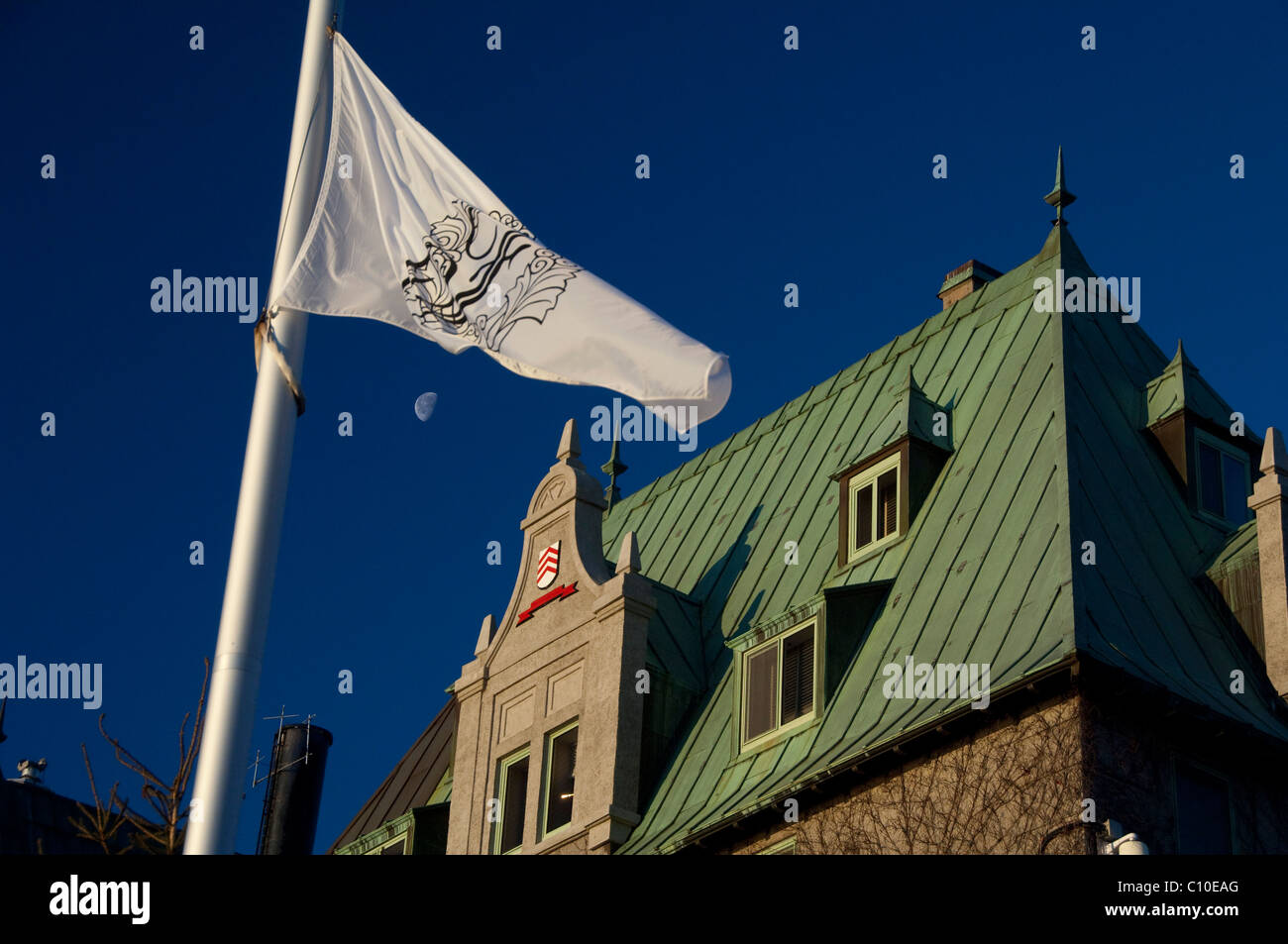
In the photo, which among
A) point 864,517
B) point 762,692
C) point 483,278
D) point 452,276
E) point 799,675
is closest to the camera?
point 483,278

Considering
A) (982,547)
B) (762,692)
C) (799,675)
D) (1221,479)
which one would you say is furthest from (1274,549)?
(762,692)

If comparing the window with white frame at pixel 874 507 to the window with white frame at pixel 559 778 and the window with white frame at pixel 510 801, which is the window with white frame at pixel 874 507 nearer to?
the window with white frame at pixel 559 778

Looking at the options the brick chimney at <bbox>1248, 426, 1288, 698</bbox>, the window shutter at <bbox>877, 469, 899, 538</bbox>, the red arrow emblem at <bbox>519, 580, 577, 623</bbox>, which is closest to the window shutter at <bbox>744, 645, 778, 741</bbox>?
the window shutter at <bbox>877, 469, 899, 538</bbox>

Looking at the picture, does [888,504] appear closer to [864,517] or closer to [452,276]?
[864,517]

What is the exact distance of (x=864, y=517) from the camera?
3152cm

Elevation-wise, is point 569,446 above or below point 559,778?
above

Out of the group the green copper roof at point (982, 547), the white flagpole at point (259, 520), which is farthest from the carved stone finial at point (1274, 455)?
the white flagpole at point (259, 520)

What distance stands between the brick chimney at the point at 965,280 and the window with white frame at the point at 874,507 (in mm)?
6966

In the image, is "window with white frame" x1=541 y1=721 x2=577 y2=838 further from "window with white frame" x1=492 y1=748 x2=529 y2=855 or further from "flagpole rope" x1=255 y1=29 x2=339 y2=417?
"flagpole rope" x1=255 y1=29 x2=339 y2=417

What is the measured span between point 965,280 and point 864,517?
8.10m

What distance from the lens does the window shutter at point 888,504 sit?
3097 centimetres
